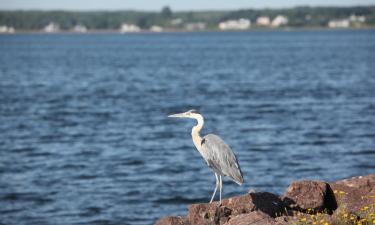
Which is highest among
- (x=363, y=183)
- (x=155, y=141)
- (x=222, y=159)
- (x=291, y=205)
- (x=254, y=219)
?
(x=222, y=159)

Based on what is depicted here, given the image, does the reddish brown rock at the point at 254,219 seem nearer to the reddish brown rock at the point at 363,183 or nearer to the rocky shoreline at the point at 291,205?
the rocky shoreline at the point at 291,205

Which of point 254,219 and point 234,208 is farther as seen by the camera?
point 234,208

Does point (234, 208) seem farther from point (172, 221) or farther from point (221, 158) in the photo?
point (172, 221)

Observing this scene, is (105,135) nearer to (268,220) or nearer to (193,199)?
(193,199)

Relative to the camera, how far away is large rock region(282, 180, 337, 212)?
38.0 ft

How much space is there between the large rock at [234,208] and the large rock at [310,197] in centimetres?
21

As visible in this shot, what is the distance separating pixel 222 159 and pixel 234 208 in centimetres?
83

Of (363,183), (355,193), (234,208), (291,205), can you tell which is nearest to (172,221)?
(234,208)

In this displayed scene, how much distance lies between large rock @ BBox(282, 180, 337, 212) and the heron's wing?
2.75ft

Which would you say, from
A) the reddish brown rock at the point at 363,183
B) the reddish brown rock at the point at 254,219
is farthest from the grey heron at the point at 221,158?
the reddish brown rock at the point at 363,183

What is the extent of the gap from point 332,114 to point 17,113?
16689mm

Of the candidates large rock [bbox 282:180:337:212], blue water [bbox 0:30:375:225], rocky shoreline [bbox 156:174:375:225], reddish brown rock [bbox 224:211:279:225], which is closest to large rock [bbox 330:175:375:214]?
rocky shoreline [bbox 156:174:375:225]

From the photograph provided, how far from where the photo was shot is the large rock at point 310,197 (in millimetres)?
11570

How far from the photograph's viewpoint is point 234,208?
11.6 meters
